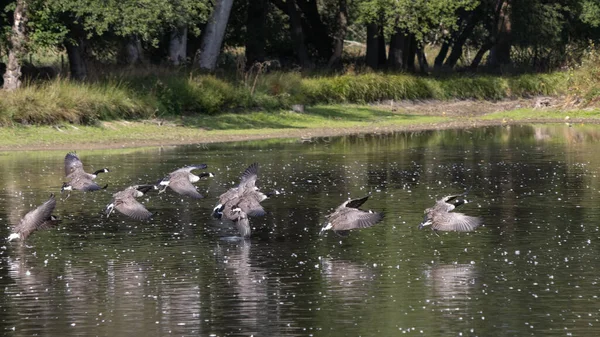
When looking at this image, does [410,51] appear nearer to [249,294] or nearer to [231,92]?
[231,92]

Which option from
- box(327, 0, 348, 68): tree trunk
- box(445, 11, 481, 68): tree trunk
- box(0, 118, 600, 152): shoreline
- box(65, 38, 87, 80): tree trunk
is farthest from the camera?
box(445, 11, 481, 68): tree trunk

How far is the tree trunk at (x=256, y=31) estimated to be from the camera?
4922cm

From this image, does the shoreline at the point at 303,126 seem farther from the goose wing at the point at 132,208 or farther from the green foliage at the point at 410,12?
the goose wing at the point at 132,208

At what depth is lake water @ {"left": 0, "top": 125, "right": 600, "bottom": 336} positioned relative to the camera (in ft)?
39.9

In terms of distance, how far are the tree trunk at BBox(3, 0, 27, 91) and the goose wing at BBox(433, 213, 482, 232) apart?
2100 centimetres

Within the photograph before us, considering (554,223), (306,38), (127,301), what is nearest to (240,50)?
(306,38)

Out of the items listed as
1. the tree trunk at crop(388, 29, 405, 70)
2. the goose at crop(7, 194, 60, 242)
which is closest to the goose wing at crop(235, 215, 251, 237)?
the goose at crop(7, 194, 60, 242)

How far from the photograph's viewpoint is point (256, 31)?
49.2 m

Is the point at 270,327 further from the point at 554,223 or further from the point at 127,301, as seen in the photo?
the point at 554,223

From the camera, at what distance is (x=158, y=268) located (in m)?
14.9

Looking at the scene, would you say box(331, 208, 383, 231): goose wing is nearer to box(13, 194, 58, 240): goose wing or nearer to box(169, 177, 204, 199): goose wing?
box(169, 177, 204, 199): goose wing

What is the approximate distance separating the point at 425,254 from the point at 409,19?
31.0 metres

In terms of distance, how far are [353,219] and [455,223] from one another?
1297mm

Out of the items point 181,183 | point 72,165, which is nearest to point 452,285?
point 181,183
